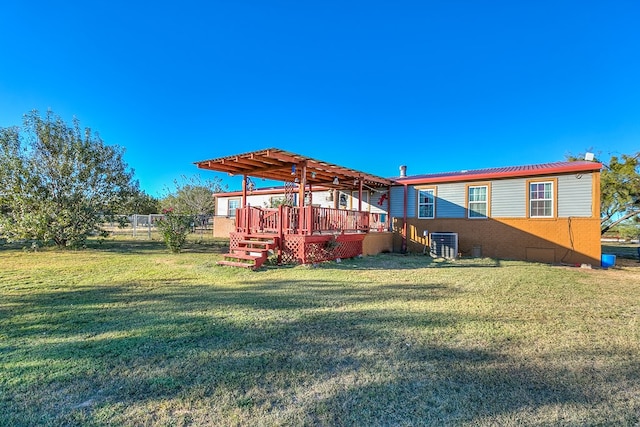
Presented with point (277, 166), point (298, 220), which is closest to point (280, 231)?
point (298, 220)

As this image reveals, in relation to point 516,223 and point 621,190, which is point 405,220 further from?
point 621,190

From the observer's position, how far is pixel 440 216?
472 inches

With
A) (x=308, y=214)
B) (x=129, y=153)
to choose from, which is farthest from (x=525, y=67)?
(x=129, y=153)

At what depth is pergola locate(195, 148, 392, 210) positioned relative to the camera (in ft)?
27.1

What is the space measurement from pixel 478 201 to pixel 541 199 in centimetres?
182

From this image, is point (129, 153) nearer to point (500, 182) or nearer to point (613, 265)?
point (500, 182)

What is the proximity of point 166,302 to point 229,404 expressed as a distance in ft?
10.2

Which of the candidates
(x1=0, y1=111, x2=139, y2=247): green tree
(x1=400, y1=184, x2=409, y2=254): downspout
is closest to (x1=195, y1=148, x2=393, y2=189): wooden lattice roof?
(x1=400, y1=184, x2=409, y2=254): downspout

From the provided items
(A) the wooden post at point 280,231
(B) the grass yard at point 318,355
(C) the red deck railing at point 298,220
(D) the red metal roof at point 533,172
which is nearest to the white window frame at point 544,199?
(D) the red metal roof at point 533,172

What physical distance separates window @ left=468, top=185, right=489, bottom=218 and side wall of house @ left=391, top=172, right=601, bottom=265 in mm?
152

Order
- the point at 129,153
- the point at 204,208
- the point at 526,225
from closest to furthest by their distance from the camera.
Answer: the point at 526,225 < the point at 129,153 < the point at 204,208

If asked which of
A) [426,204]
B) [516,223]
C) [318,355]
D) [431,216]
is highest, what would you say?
[426,204]

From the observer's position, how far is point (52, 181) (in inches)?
489

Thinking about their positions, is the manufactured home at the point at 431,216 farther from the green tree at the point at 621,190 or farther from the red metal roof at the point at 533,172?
the green tree at the point at 621,190
